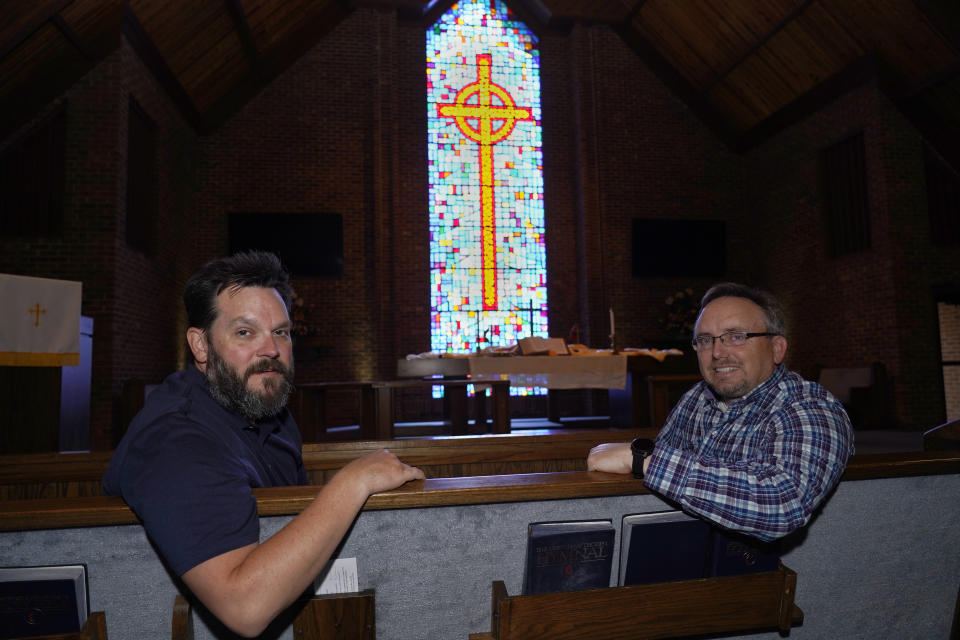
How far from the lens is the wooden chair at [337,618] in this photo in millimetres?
1193

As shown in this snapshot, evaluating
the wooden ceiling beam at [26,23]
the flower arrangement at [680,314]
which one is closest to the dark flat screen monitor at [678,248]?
the flower arrangement at [680,314]

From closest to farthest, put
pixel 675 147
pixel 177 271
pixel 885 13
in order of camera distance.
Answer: pixel 885 13
pixel 177 271
pixel 675 147

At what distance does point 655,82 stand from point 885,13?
3.41 m

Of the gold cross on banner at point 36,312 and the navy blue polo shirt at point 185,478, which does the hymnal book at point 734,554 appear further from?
the gold cross on banner at point 36,312

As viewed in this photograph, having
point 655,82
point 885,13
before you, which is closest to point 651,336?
point 655,82

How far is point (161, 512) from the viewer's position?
3.40ft

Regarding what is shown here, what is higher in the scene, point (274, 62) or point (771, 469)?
point (274, 62)

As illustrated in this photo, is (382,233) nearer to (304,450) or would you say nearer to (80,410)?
(80,410)

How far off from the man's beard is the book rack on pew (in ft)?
2.10

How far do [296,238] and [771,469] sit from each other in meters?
8.26

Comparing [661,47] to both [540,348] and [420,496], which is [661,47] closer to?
[540,348]

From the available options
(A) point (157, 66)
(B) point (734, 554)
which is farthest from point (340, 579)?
(A) point (157, 66)

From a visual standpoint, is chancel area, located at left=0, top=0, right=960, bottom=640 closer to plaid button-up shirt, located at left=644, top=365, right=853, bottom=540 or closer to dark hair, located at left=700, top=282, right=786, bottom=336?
plaid button-up shirt, located at left=644, top=365, right=853, bottom=540

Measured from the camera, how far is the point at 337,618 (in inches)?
47.3
